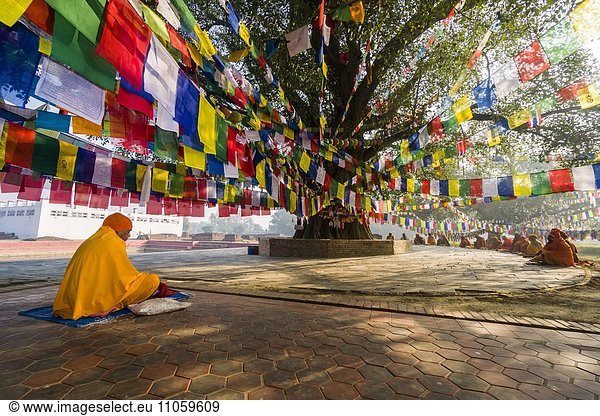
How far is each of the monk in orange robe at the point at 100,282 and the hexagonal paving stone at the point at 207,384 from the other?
2.06 metres

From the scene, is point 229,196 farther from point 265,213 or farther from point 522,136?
point 522,136

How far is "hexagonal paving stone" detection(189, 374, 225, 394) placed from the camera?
1771 mm

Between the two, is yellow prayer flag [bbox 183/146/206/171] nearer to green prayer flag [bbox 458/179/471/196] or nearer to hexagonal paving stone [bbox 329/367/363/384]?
hexagonal paving stone [bbox 329/367/363/384]

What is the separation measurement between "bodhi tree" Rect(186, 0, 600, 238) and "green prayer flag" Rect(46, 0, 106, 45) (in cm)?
338

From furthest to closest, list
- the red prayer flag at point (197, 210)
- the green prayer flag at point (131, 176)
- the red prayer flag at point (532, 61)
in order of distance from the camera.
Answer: the red prayer flag at point (197, 210) < the green prayer flag at point (131, 176) < the red prayer flag at point (532, 61)

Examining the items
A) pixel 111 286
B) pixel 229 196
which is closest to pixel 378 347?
pixel 111 286

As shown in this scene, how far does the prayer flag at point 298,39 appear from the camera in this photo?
19.3 ft

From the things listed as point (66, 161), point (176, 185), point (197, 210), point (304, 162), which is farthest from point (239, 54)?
point (197, 210)

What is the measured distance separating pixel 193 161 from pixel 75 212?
143 feet

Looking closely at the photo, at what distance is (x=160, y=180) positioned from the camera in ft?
28.1

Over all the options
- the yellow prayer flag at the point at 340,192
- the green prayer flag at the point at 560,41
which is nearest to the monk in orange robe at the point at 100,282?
the yellow prayer flag at the point at 340,192

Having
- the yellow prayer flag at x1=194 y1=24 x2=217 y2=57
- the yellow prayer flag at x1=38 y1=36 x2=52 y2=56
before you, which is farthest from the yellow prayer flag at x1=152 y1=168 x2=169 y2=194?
the yellow prayer flag at x1=38 y1=36 x2=52 y2=56

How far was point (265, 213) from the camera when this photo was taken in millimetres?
17219

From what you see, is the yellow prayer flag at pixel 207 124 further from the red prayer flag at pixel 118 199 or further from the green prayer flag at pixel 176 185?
the red prayer flag at pixel 118 199
